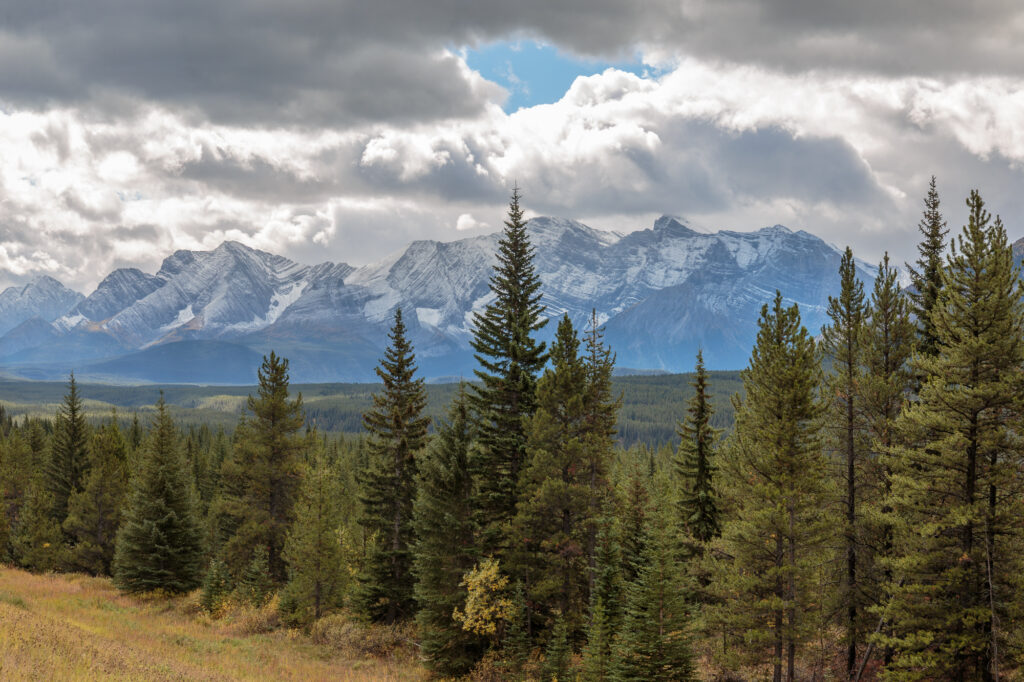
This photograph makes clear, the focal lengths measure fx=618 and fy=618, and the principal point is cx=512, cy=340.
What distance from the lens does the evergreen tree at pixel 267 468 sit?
39.0m

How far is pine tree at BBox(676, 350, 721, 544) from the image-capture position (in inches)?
1387

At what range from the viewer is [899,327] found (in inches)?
1018

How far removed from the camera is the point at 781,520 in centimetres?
2239

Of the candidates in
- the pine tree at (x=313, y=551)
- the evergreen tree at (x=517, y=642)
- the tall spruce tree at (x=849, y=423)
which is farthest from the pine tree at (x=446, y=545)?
the tall spruce tree at (x=849, y=423)

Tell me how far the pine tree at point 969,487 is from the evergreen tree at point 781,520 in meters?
2.94

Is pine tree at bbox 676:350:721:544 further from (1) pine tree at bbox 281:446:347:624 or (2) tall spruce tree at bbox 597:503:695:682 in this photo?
(1) pine tree at bbox 281:446:347:624

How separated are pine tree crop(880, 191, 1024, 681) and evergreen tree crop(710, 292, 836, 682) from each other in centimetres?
294

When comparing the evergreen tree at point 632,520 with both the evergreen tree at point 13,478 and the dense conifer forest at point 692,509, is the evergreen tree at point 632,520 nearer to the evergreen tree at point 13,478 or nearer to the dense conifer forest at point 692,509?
the dense conifer forest at point 692,509

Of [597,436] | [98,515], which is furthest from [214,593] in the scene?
[597,436]

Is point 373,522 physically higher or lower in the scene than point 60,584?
higher

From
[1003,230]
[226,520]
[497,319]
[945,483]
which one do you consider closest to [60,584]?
[226,520]

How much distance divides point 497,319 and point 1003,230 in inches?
776

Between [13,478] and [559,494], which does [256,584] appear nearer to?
[559,494]

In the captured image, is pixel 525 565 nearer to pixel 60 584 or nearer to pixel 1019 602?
pixel 1019 602
